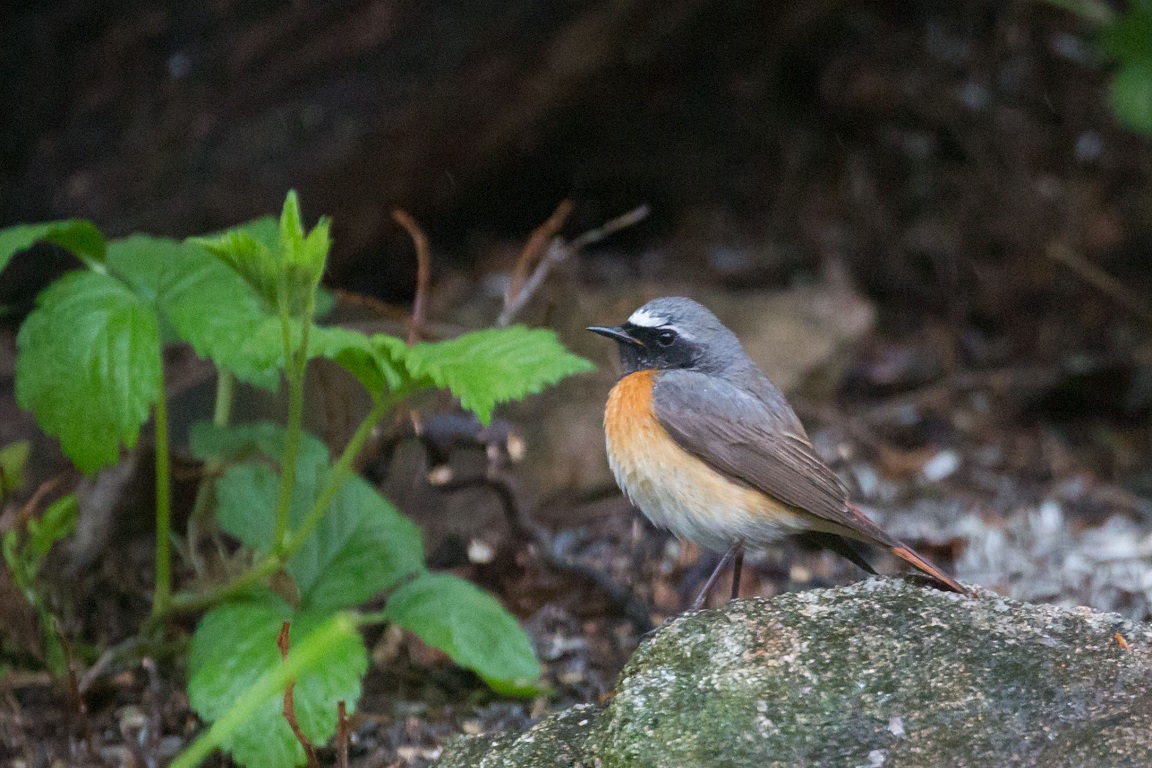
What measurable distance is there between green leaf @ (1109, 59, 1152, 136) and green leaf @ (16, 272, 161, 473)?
5.61 metres

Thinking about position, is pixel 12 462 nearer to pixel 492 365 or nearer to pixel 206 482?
pixel 206 482

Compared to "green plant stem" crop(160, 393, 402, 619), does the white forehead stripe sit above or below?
above

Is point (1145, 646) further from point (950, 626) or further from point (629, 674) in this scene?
point (629, 674)

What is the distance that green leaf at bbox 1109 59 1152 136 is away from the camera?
22.3ft

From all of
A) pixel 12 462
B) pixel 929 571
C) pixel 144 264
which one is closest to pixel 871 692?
pixel 929 571

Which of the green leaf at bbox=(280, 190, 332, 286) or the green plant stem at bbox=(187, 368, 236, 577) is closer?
the green leaf at bbox=(280, 190, 332, 286)

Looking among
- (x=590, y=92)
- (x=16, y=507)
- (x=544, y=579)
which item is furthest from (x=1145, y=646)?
(x=590, y=92)

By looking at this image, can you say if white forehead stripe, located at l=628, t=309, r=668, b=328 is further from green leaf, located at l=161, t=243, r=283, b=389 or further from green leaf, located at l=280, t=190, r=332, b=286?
green leaf, located at l=280, t=190, r=332, b=286

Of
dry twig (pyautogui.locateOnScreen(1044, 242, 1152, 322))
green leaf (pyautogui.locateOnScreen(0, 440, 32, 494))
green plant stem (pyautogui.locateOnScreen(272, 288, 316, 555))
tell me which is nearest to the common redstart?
green plant stem (pyautogui.locateOnScreen(272, 288, 316, 555))

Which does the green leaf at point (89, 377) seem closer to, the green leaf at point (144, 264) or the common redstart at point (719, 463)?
the green leaf at point (144, 264)

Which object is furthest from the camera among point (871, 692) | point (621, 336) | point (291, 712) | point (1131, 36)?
point (1131, 36)

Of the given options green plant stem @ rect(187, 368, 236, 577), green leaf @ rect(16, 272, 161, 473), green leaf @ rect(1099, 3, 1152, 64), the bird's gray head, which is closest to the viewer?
green leaf @ rect(16, 272, 161, 473)

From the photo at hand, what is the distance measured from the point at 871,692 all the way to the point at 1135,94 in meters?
5.22

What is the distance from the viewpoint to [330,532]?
4.30m
